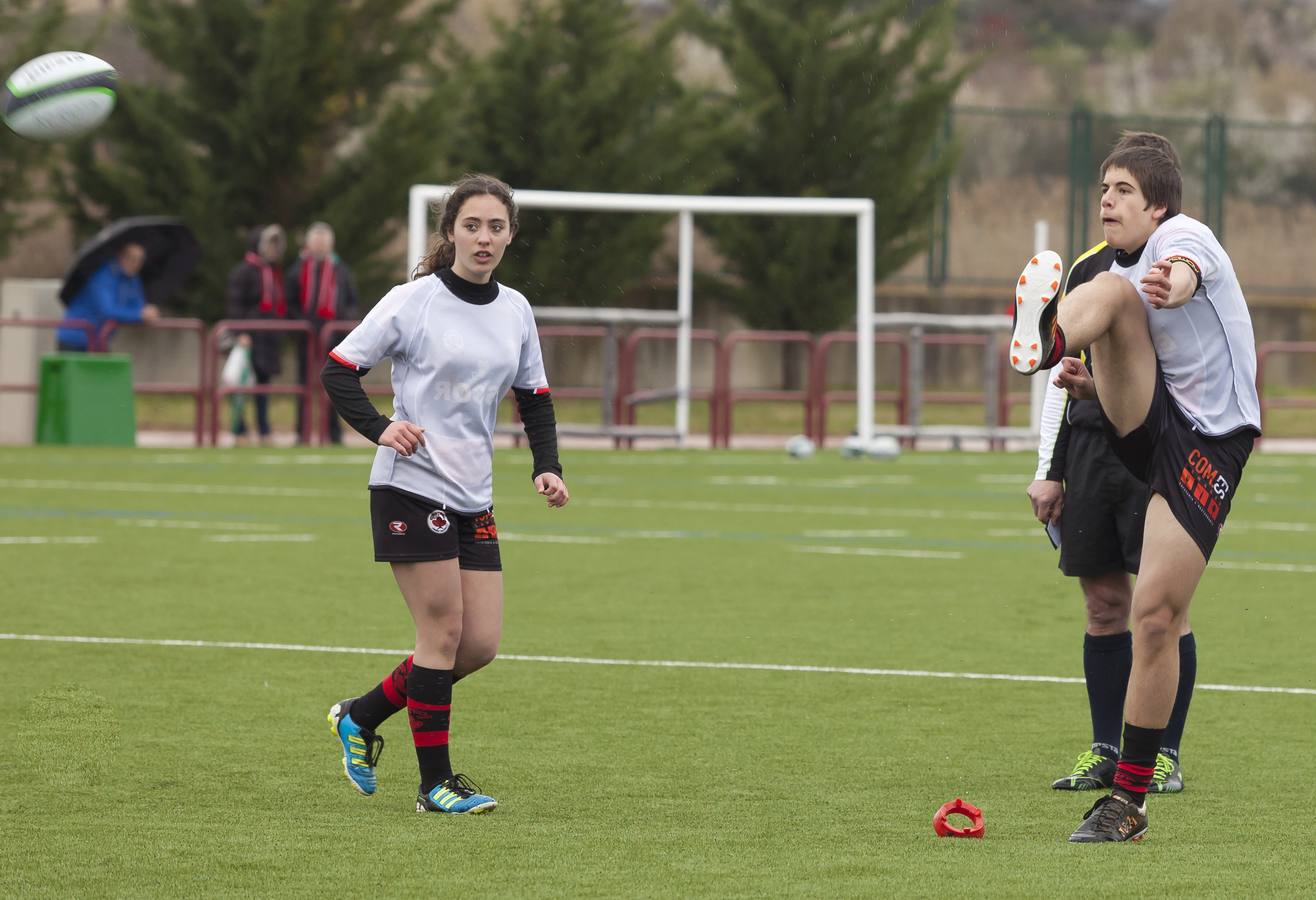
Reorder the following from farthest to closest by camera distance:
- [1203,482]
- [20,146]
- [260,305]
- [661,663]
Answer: [20,146], [260,305], [661,663], [1203,482]

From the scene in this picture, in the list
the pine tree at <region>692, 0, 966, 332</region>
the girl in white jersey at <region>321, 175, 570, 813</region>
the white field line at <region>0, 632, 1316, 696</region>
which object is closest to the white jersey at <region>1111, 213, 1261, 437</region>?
the girl in white jersey at <region>321, 175, 570, 813</region>

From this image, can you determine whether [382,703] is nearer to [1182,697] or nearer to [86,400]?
[1182,697]

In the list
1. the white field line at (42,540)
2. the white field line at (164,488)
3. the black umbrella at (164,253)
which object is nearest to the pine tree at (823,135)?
the black umbrella at (164,253)

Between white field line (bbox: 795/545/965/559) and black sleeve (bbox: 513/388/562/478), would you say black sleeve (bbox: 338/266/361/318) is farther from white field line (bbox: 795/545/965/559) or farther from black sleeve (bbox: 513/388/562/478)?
black sleeve (bbox: 513/388/562/478)

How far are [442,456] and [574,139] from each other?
25.7 m

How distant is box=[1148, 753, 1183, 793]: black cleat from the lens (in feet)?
23.0

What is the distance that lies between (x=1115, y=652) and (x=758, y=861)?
1850mm

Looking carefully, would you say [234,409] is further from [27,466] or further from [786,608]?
[786,608]

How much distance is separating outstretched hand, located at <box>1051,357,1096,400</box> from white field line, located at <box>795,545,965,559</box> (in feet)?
25.1

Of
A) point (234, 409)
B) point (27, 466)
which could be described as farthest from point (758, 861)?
point (234, 409)

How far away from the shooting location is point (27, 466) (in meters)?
20.4

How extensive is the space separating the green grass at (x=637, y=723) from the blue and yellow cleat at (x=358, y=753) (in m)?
0.06

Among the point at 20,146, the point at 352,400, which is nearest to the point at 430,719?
the point at 352,400

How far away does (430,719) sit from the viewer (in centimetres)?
667
